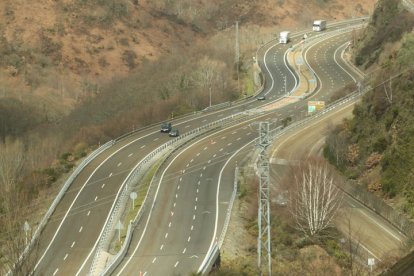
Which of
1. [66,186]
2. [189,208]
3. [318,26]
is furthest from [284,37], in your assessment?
[189,208]

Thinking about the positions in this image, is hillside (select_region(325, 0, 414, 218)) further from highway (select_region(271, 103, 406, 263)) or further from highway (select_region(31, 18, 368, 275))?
A: highway (select_region(31, 18, 368, 275))

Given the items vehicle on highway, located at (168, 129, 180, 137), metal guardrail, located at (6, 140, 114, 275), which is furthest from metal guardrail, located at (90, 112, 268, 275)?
metal guardrail, located at (6, 140, 114, 275)

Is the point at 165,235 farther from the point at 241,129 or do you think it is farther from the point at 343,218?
the point at 241,129

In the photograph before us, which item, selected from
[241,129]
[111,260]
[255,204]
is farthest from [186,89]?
[111,260]

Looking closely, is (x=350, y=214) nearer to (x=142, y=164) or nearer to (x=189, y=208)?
(x=189, y=208)

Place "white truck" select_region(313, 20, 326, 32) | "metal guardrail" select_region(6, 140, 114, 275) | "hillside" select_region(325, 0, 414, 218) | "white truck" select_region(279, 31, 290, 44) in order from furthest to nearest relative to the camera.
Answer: "white truck" select_region(313, 20, 326, 32) < "white truck" select_region(279, 31, 290, 44) < "hillside" select_region(325, 0, 414, 218) < "metal guardrail" select_region(6, 140, 114, 275)

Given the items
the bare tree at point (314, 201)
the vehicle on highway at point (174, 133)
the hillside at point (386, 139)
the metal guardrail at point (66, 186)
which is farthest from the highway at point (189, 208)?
the hillside at point (386, 139)
